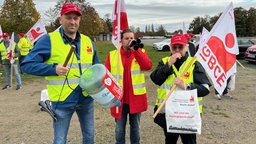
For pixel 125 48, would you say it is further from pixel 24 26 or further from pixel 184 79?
pixel 24 26

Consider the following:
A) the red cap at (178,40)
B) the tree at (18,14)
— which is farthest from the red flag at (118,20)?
the tree at (18,14)

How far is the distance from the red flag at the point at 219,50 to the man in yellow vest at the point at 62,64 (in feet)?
4.65

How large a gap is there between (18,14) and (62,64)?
4112 centimetres

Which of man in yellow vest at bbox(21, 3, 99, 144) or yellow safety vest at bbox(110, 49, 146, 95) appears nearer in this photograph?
man in yellow vest at bbox(21, 3, 99, 144)

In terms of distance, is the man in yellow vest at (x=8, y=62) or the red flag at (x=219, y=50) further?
the man in yellow vest at (x=8, y=62)

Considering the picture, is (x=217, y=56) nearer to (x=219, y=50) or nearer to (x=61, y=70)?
(x=219, y=50)

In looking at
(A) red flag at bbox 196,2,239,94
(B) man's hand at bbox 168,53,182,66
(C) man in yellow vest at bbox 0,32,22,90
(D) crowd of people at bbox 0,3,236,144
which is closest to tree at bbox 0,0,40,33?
(C) man in yellow vest at bbox 0,32,22,90

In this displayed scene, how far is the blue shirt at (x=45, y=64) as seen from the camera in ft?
9.32

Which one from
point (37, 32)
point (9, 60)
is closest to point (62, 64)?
point (9, 60)

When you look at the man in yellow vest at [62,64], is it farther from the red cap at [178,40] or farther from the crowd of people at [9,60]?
the crowd of people at [9,60]

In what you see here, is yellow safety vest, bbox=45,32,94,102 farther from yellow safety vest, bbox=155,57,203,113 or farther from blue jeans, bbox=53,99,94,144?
yellow safety vest, bbox=155,57,203,113

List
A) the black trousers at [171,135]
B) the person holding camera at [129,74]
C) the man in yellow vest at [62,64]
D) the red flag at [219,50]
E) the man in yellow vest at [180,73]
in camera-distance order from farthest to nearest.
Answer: the person holding camera at [129,74], the red flag at [219,50], the black trousers at [171,135], the man in yellow vest at [180,73], the man in yellow vest at [62,64]

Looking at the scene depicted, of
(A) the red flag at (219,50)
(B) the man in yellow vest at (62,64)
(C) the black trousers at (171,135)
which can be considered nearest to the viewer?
(B) the man in yellow vest at (62,64)

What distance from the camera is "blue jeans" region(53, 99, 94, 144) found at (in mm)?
3025
